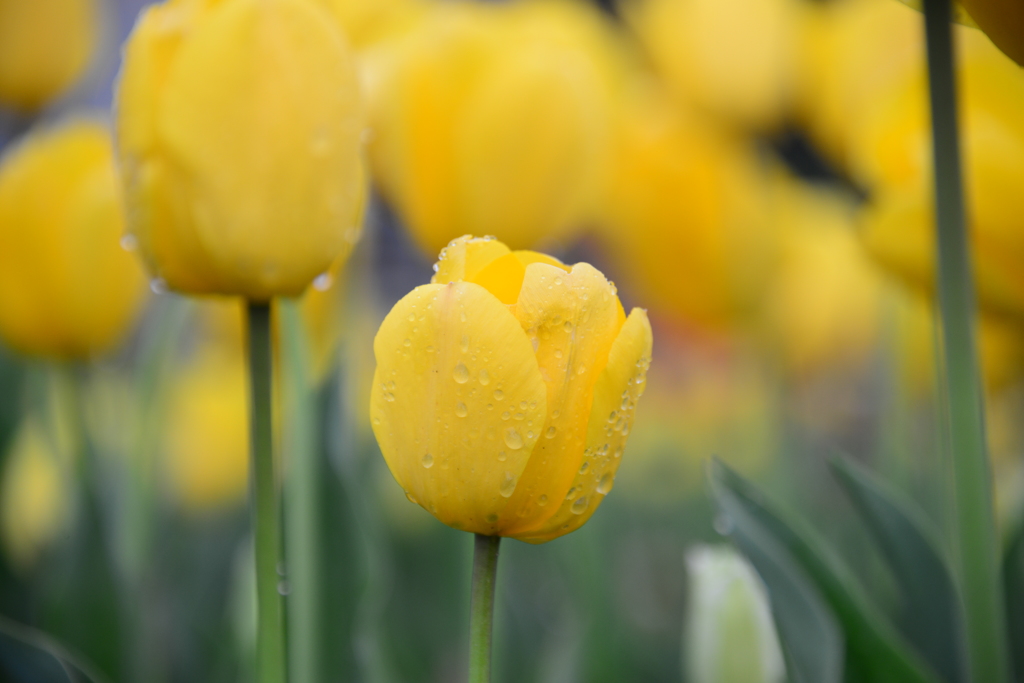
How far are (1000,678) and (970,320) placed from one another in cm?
15

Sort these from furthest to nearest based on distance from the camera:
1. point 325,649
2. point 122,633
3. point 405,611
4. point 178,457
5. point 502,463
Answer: point 178,457
point 405,611
point 122,633
point 325,649
point 502,463

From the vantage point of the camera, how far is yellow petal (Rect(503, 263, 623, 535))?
29cm

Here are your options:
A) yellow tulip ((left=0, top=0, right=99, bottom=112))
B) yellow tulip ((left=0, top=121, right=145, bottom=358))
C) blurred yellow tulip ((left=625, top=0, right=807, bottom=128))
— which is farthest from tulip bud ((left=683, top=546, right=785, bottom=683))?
yellow tulip ((left=0, top=0, right=99, bottom=112))

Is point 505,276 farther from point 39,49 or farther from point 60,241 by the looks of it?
point 39,49

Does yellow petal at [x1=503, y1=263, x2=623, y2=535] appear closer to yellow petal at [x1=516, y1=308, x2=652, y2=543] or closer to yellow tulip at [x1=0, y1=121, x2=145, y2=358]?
yellow petal at [x1=516, y1=308, x2=652, y2=543]

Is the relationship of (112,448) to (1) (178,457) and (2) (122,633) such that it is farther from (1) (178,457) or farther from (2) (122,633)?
(2) (122,633)

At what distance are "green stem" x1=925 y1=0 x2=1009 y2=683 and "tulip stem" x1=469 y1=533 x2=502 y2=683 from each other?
0.65 ft

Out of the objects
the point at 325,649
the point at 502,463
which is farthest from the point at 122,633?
the point at 502,463

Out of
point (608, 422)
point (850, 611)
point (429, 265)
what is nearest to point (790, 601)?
point (850, 611)

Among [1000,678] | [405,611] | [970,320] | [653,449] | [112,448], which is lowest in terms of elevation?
[653,449]

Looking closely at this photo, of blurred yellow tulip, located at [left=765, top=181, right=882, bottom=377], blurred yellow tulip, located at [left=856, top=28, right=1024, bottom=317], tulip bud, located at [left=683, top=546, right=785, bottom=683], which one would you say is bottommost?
blurred yellow tulip, located at [left=765, top=181, right=882, bottom=377]

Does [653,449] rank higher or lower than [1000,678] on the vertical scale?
lower

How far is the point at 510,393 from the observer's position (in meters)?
0.28

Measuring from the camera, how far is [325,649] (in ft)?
1.69
